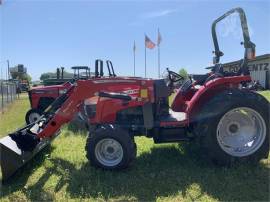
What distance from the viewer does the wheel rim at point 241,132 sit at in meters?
5.55

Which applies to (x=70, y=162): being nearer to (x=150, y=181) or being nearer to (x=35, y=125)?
(x=35, y=125)

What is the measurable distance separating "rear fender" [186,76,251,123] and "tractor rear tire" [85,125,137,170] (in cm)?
107

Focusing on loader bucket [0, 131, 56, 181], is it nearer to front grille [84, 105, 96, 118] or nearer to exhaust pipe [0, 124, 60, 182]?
exhaust pipe [0, 124, 60, 182]

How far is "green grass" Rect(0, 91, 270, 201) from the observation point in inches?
183

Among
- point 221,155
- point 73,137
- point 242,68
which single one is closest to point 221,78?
point 242,68

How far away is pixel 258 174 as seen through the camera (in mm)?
5234

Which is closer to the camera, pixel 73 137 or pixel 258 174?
pixel 258 174

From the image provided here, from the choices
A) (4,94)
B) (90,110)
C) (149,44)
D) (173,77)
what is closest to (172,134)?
(173,77)

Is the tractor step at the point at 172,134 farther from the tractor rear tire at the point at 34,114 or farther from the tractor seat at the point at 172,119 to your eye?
the tractor rear tire at the point at 34,114

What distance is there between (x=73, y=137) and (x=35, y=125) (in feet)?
7.44

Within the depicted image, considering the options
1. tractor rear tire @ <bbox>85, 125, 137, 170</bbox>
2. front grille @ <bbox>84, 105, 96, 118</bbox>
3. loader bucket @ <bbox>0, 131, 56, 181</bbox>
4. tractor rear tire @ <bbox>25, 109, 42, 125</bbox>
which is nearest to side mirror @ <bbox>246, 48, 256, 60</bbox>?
tractor rear tire @ <bbox>85, 125, 137, 170</bbox>

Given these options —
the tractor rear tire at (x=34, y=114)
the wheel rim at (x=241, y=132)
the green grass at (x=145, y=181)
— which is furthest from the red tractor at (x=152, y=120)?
the tractor rear tire at (x=34, y=114)

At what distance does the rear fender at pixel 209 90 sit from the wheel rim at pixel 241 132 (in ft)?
1.40

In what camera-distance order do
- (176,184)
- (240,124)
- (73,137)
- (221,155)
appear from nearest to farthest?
1. (176,184)
2. (221,155)
3. (240,124)
4. (73,137)
